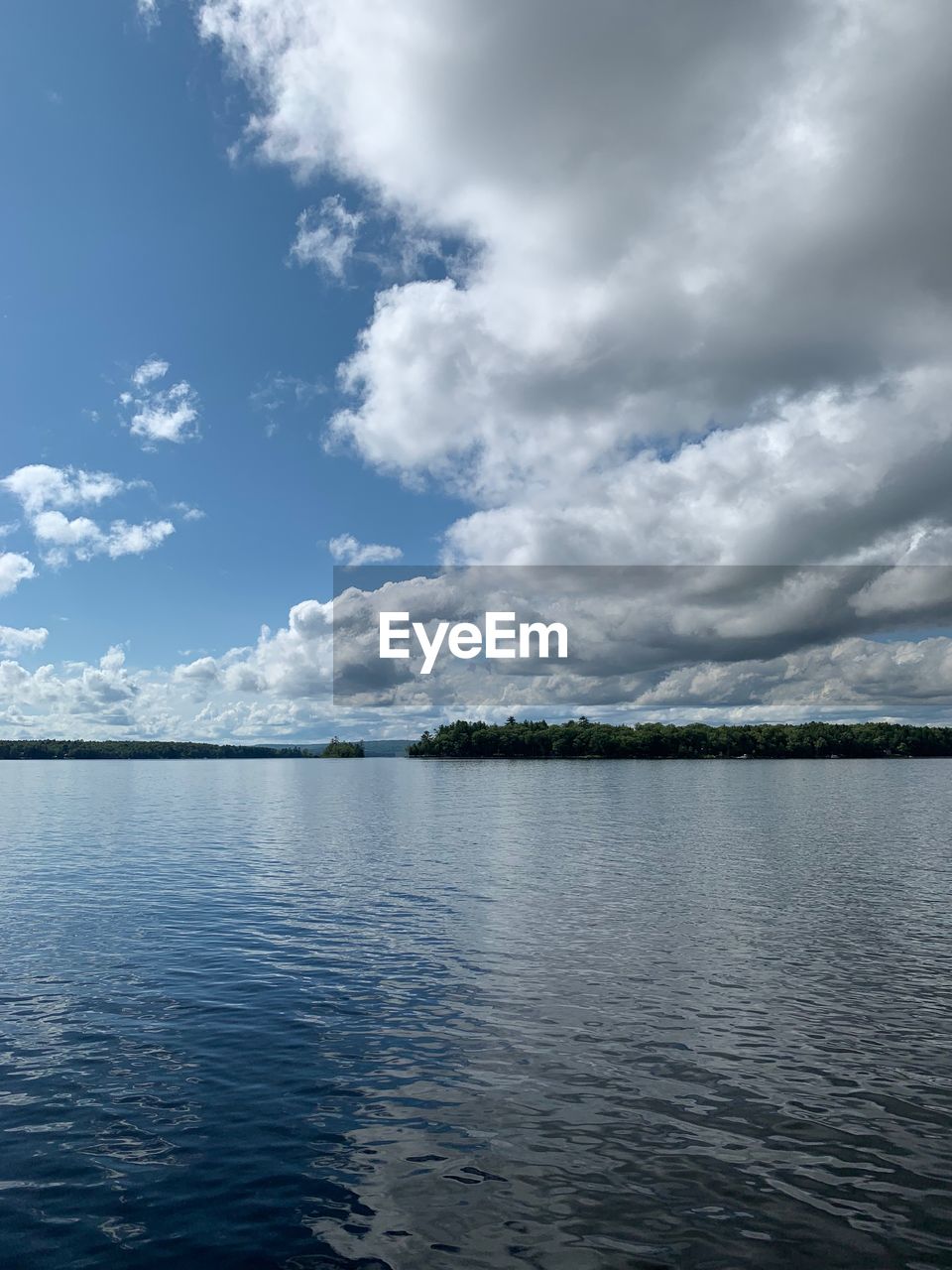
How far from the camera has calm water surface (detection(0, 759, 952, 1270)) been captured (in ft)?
47.3

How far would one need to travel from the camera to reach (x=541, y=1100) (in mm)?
19406

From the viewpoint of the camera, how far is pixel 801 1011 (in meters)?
25.9

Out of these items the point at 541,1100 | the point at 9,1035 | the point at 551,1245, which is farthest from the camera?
the point at 9,1035

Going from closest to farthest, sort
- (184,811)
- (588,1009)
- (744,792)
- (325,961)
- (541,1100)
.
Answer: (541,1100), (588,1009), (325,961), (184,811), (744,792)

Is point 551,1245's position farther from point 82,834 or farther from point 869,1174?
point 82,834

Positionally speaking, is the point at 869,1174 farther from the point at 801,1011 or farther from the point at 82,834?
the point at 82,834

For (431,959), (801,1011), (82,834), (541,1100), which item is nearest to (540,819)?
(82,834)

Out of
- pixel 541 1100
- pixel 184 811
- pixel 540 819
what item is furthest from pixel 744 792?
pixel 541 1100

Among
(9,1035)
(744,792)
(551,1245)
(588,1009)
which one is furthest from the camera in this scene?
(744,792)

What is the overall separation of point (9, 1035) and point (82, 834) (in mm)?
64395

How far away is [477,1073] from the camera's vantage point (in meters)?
21.1

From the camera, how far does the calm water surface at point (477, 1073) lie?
14406 millimetres

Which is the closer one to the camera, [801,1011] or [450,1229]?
[450,1229]

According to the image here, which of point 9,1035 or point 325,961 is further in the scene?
point 325,961
